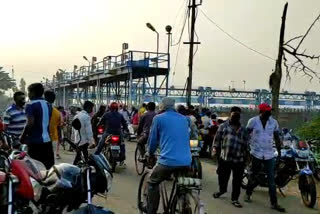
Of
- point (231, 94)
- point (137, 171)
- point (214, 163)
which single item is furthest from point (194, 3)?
point (231, 94)

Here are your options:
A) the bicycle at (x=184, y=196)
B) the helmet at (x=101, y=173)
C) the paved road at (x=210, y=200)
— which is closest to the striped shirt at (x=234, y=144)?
the paved road at (x=210, y=200)

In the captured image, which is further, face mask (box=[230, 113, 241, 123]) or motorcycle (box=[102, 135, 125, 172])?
motorcycle (box=[102, 135, 125, 172])

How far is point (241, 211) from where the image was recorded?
891 cm

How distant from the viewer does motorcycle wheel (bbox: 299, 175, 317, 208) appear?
361 inches

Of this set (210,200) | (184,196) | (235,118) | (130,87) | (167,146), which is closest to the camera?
(184,196)

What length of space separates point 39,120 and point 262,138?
13.4 ft

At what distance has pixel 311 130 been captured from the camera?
461 inches

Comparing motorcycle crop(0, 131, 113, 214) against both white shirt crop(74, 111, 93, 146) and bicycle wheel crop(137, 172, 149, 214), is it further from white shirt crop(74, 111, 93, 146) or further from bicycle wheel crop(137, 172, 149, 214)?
white shirt crop(74, 111, 93, 146)

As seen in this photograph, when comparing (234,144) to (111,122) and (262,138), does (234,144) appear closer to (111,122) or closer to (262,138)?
(262,138)

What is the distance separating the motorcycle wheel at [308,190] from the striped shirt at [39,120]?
15.3 feet

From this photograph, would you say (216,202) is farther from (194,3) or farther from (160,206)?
(194,3)

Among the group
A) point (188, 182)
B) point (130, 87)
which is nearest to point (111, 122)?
point (188, 182)

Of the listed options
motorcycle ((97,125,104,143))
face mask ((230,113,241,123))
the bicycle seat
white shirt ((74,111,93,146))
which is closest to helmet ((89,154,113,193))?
the bicycle seat

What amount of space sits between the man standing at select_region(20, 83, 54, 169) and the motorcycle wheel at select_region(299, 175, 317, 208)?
15.1 ft
